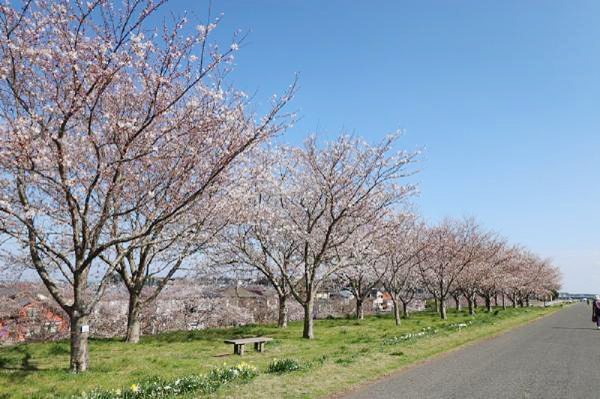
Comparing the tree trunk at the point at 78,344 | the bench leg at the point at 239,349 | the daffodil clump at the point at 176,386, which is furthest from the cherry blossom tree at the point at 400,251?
the tree trunk at the point at 78,344

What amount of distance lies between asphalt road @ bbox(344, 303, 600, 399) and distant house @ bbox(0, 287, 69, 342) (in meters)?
18.9

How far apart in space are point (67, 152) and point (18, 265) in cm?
767

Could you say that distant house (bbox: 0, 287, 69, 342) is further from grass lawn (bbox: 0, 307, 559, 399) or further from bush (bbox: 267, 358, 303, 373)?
bush (bbox: 267, 358, 303, 373)

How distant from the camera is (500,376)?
10086 millimetres

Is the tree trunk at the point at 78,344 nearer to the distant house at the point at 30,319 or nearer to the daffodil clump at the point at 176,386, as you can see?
the daffodil clump at the point at 176,386

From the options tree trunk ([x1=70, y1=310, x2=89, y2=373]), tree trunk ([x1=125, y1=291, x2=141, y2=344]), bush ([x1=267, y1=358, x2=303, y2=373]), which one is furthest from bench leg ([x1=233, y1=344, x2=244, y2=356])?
tree trunk ([x1=125, y1=291, x2=141, y2=344])

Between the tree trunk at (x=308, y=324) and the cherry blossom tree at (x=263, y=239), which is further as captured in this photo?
the cherry blossom tree at (x=263, y=239)

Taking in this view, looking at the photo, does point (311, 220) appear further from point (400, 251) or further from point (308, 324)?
point (400, 251)

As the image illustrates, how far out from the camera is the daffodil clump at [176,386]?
7660mm

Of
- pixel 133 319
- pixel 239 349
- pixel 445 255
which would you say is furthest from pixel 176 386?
pixel 445 255

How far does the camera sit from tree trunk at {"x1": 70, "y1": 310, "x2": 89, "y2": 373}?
10.3 meters

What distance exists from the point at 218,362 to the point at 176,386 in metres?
3.74

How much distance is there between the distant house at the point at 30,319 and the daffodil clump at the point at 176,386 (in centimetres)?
1538

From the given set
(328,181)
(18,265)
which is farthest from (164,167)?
(328,181)
